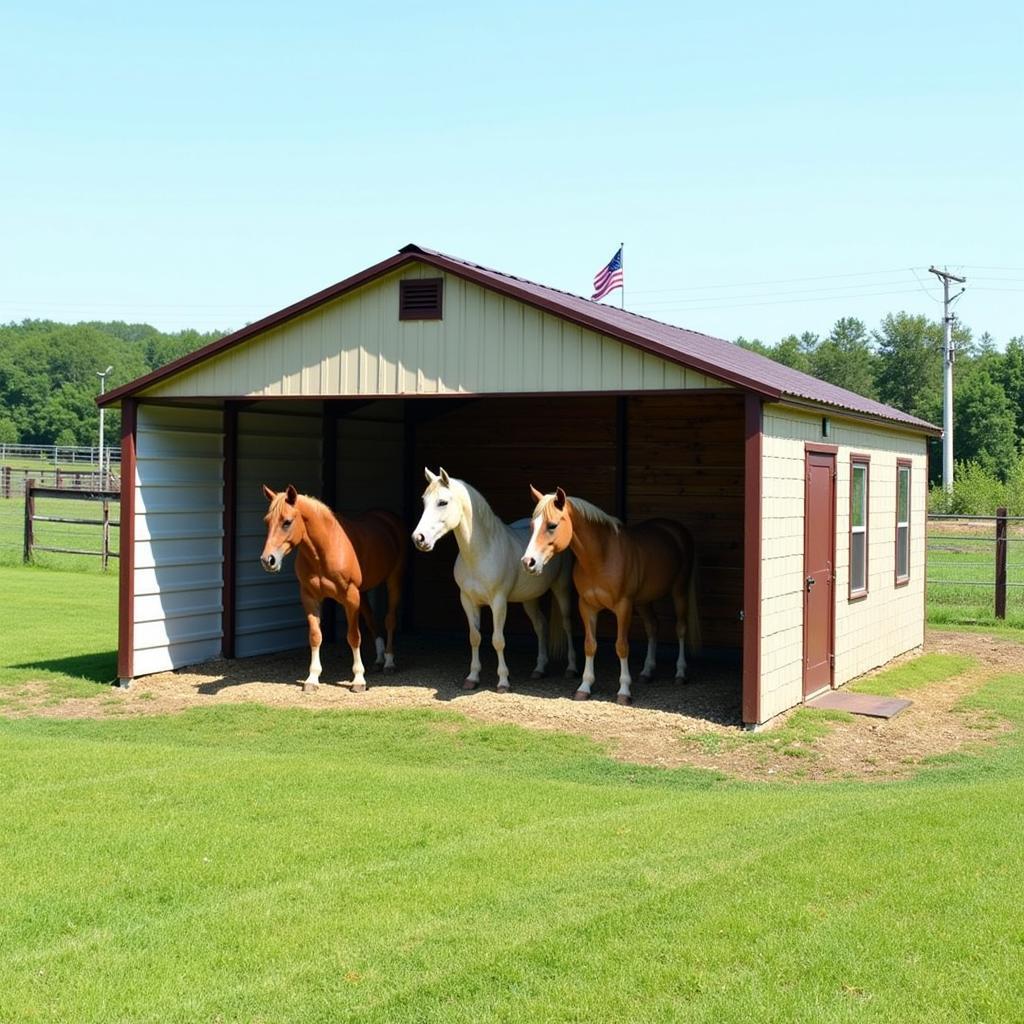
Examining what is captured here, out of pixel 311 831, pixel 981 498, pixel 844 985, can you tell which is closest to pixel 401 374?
pixel 311 831

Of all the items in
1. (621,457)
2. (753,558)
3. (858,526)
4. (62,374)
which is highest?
(62,374)

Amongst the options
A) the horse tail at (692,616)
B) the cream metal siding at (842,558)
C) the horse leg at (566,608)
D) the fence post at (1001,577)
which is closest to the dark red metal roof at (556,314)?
the cream metal siding at (842,558)

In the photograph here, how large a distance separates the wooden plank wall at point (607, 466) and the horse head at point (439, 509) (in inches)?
116

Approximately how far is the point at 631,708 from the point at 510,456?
509 centimetres

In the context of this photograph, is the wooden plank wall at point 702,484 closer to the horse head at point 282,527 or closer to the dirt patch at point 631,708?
the dirt patch at point 631,708

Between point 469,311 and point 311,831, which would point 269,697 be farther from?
point 311,831

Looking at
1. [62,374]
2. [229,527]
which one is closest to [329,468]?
[229,527]

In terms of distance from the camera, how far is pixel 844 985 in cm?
463

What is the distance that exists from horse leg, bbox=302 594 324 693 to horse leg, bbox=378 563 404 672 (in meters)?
0.80

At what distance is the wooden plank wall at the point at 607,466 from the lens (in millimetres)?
14039

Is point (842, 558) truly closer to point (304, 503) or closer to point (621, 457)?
point (621, 457)

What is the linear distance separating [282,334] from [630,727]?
4.72 m

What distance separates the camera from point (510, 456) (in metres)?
15.5

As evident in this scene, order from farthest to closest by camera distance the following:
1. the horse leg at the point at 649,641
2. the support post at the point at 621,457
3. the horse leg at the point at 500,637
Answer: the support post at the point at 621,457 → the horse leg at the point at 649,641 → the horse leg at the point at 500,637
